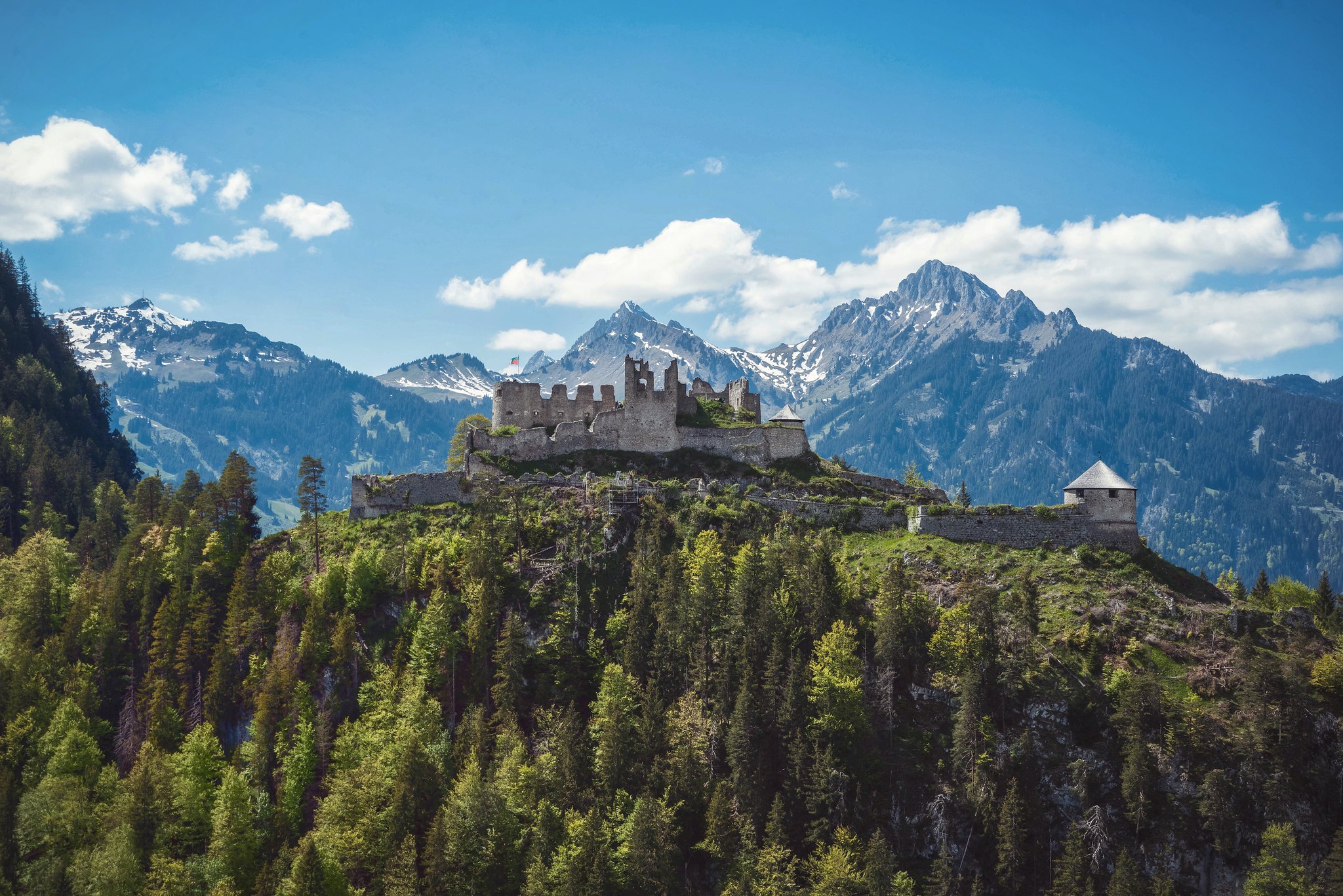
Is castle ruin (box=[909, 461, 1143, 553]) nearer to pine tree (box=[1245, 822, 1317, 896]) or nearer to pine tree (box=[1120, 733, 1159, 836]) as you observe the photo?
pine tree (box=[1120, 733, 1159, 836])

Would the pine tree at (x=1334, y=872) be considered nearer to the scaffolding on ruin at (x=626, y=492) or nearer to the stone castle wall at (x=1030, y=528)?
the stone castle wall at (x=1030, y=528)

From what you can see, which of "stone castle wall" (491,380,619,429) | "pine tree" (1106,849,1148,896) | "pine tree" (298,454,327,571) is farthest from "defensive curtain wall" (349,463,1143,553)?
"pine tree" (1106,849,1148,896)

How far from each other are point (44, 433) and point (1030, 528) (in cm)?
15287

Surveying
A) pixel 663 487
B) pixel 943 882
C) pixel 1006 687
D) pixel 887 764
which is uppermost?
pixel 663 487

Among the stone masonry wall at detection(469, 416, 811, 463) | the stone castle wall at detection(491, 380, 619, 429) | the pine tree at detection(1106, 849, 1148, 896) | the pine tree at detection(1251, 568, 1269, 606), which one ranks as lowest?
the pine tree at detection(1106, 849, 1148, 896)

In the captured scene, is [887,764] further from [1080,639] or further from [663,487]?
[663,487]

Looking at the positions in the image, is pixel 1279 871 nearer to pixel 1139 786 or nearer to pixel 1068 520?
pixel 1139 786

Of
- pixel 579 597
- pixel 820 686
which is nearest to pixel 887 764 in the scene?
pixel 820 686

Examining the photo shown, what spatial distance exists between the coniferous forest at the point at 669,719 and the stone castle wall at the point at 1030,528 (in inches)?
73.4

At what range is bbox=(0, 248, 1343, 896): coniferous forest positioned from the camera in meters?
62.4

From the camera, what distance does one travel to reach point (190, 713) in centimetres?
8775

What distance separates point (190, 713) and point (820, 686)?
2306 inches

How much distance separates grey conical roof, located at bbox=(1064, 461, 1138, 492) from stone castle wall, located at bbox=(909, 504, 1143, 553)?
1.90 metres

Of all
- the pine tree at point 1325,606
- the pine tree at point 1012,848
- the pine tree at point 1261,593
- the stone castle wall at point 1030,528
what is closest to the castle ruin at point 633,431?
the stone castle wall at point 1030,528
